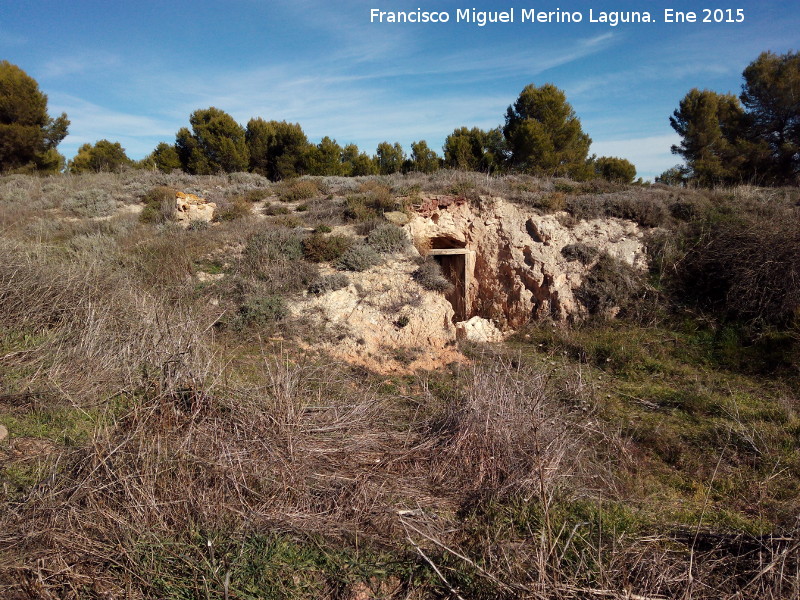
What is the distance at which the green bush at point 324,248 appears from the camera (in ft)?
31.7

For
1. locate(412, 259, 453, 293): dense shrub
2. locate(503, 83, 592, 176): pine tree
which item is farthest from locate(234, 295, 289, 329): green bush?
locate(503, 83, 592, 176): pine tree

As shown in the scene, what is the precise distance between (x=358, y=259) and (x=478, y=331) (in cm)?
290

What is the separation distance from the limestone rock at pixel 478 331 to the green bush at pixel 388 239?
7.16 feet

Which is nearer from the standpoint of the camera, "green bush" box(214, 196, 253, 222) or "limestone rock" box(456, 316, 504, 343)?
"limestone rock" box(456, 316, 504, 343)

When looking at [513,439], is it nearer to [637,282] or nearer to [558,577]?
[558,577]

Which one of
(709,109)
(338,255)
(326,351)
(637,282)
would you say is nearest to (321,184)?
(338,255)

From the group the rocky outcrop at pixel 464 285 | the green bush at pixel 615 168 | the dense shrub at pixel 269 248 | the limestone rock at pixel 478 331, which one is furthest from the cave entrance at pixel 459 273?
the green bush at pixel 615 168

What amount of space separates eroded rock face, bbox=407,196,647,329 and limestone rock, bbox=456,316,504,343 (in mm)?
371

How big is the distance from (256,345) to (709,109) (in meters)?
21.5

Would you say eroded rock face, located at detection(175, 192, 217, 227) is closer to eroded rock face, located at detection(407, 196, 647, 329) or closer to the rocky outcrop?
the rocky outcrop

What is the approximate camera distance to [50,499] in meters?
2.92

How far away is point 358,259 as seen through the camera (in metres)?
9.44

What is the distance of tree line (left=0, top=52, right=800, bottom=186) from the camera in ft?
59.0

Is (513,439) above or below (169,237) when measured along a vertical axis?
below
